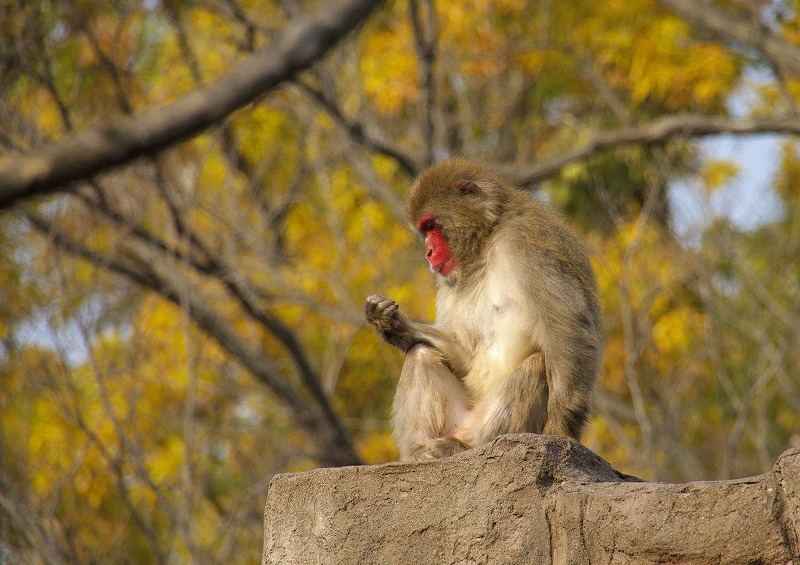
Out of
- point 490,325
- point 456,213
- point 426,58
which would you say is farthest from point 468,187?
point 426,58

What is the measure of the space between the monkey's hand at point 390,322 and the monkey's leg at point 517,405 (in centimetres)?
51

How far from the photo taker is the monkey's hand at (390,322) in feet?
15.5

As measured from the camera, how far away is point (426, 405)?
181 inches

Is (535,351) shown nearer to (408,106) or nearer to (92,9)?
(92,9)

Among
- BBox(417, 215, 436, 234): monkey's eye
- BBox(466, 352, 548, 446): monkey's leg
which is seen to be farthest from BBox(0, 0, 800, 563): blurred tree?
BBox(466, 352, 548, 446): monkey's leg

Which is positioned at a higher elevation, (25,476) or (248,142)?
(248,142)

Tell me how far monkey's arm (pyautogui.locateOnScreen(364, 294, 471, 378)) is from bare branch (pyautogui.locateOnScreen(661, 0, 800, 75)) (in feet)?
21.4

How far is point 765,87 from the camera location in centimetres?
1299

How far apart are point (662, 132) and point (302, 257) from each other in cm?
539

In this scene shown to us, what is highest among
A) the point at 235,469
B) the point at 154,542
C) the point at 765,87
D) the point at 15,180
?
the point at 765,87

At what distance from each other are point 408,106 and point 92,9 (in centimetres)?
632

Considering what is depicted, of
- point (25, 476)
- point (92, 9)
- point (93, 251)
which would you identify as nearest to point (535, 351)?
point (25, 476)

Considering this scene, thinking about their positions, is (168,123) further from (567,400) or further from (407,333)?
(407,333)

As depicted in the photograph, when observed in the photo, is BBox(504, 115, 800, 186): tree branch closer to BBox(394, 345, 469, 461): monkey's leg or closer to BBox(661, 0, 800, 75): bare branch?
BBox(661, 0, 800, 75): bare branch
